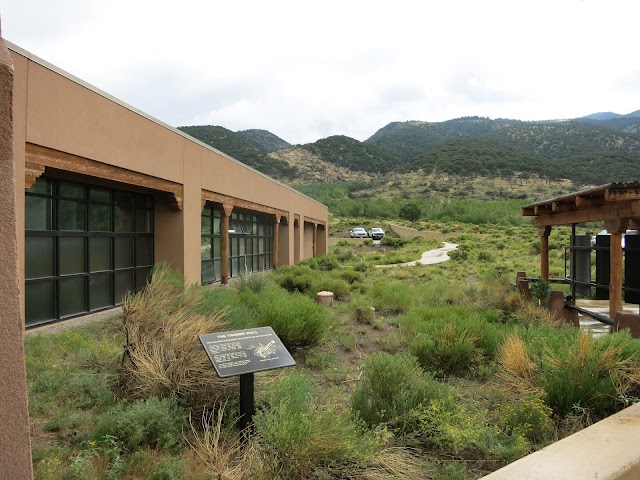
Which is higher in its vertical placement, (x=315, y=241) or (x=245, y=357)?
(x=315, y=241)

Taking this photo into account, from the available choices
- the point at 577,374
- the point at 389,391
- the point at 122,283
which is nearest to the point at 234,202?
the point at 122,283

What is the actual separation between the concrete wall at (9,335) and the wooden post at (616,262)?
9.11 meters

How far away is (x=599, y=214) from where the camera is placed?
937cm

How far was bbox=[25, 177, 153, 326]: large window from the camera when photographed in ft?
31.3

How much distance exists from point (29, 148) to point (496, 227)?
57486 millimetres

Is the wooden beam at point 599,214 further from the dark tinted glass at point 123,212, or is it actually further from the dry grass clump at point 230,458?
the dark tinted glass at point 123,212

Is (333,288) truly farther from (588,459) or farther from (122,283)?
(588,459)

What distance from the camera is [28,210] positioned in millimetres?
9305

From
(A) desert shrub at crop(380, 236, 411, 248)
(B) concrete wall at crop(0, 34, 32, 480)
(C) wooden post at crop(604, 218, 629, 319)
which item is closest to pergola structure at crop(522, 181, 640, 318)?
(C) wooden post at crop(604, 218, 629, 319)

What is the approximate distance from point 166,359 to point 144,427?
1162 mm

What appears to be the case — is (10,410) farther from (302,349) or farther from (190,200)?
(190,200)

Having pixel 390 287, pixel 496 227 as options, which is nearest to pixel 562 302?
pixel 390 287

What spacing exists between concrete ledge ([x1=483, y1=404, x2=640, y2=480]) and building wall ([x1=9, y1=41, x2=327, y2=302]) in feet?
25.7

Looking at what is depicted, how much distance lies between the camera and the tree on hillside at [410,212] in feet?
232
